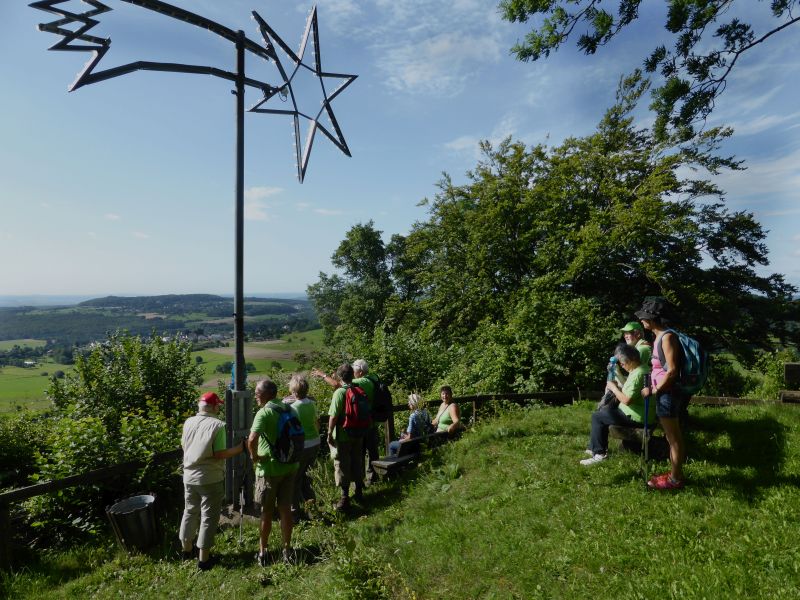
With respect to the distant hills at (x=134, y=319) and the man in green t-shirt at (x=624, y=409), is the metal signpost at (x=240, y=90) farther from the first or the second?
the distant hills at (x=134, y=319)

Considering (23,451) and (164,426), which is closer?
(164,426)

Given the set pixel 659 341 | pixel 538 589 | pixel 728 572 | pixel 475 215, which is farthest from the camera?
pixel 475 215

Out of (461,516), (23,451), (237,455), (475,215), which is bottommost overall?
(23,451)

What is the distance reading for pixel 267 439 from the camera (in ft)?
16.3

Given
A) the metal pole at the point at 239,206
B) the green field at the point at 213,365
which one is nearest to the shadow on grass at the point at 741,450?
the metal pole at the point at 239,206

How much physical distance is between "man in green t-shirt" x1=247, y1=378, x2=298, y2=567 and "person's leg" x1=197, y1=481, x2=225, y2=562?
22.8 inches

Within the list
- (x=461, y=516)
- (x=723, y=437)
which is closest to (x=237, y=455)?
(x=461, y=516)

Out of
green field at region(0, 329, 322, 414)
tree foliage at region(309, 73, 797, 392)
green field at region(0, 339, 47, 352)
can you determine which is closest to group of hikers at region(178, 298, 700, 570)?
Result: tree foliage at region(309, 73, 797, 392)

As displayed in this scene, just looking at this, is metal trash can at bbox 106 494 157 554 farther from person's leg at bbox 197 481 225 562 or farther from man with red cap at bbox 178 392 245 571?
person's leg at bbox 197 481 225 562

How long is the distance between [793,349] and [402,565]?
1847cm

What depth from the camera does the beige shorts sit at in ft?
16.5

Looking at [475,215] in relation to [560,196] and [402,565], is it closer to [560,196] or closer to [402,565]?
[560,196]

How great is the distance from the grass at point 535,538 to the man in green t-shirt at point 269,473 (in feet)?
1.06

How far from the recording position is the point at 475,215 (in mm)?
20578
